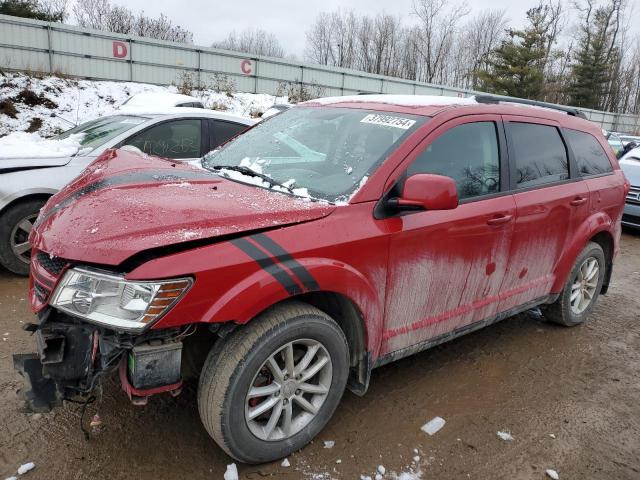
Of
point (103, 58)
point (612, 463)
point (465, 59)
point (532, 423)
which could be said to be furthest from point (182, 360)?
point (465, 59)

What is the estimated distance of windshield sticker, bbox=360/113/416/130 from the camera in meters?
2.91

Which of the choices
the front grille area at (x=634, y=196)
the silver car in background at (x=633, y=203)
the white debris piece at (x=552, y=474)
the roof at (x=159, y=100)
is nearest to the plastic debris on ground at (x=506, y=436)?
the white debris piece at (x=552, y=474)

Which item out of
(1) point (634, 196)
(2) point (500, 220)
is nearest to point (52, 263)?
(2) point (500, 220)

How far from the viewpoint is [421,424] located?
2.92 metres

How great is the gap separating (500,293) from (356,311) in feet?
4.58

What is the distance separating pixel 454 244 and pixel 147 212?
1.75 m

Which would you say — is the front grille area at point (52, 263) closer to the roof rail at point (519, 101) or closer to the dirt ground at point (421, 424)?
the dirt ground at point (421, 424)

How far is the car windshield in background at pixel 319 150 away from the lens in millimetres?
2742

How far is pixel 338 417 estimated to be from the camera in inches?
115

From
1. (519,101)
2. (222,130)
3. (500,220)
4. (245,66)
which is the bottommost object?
(500,220)

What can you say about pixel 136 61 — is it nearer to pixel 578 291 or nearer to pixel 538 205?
pixel 578 291

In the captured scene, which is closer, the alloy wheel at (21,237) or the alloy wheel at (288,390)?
the alloy wheel at (288,390)

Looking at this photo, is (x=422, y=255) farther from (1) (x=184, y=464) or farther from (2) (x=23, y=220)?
(2) (x=23, y=220)

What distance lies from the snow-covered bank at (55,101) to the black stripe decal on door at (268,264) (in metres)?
10.7
